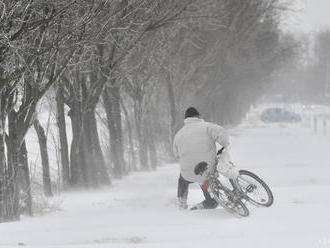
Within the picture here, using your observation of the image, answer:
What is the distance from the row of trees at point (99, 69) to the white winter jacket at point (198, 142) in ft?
7.98

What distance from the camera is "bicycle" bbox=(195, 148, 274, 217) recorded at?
1025 cm

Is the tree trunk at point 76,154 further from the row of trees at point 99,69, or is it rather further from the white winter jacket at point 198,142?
the white winter jacket at point 198,142

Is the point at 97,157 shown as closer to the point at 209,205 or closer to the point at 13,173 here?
the point at 13,173

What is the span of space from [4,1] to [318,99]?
130m

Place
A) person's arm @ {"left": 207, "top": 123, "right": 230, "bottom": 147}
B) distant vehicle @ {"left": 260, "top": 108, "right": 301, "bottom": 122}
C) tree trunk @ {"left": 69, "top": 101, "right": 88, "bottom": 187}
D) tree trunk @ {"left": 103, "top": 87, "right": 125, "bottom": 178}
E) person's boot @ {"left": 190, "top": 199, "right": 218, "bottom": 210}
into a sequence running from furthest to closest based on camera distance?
distant vehicle @ {"left": 260, "top": 108, "right": 301, "bottom": 122}, tree trunk @ {"left": 103, "top": 87, "right": 125, "bottom": 178}, tree trunk @ {"left": 69, "top": 101, "right": 88, "bottom": 187}, person's boot @ {"left": 190, "top": 199, "right": 218, "bottom": 210}, person's arm @ {"left": 207, "top": 123, "right": 230, "bottom": 147}

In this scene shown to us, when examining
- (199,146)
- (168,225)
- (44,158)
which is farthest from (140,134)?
(168,225)

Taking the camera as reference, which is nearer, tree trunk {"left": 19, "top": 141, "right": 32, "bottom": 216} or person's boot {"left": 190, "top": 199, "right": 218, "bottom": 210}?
person's boot {"left": 190, "top": 199, "right": 218, "bottom": 210}

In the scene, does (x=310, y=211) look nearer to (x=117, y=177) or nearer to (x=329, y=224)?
(x=329, y=224)

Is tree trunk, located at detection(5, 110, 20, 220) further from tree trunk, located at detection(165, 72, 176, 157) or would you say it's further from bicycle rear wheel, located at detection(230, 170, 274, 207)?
tree trunk, located at detection(165, 72, 176, 157)

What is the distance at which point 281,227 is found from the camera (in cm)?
820

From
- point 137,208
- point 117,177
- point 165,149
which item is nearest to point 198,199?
point 137,208

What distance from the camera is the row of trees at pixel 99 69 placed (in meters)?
11.6

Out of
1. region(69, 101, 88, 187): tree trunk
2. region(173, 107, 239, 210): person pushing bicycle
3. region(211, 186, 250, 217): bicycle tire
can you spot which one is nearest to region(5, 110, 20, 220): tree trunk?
region(173, 107, 239, 210): person pushing bicycle

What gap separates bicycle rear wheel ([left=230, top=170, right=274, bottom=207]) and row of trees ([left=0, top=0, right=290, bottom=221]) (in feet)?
11.3
